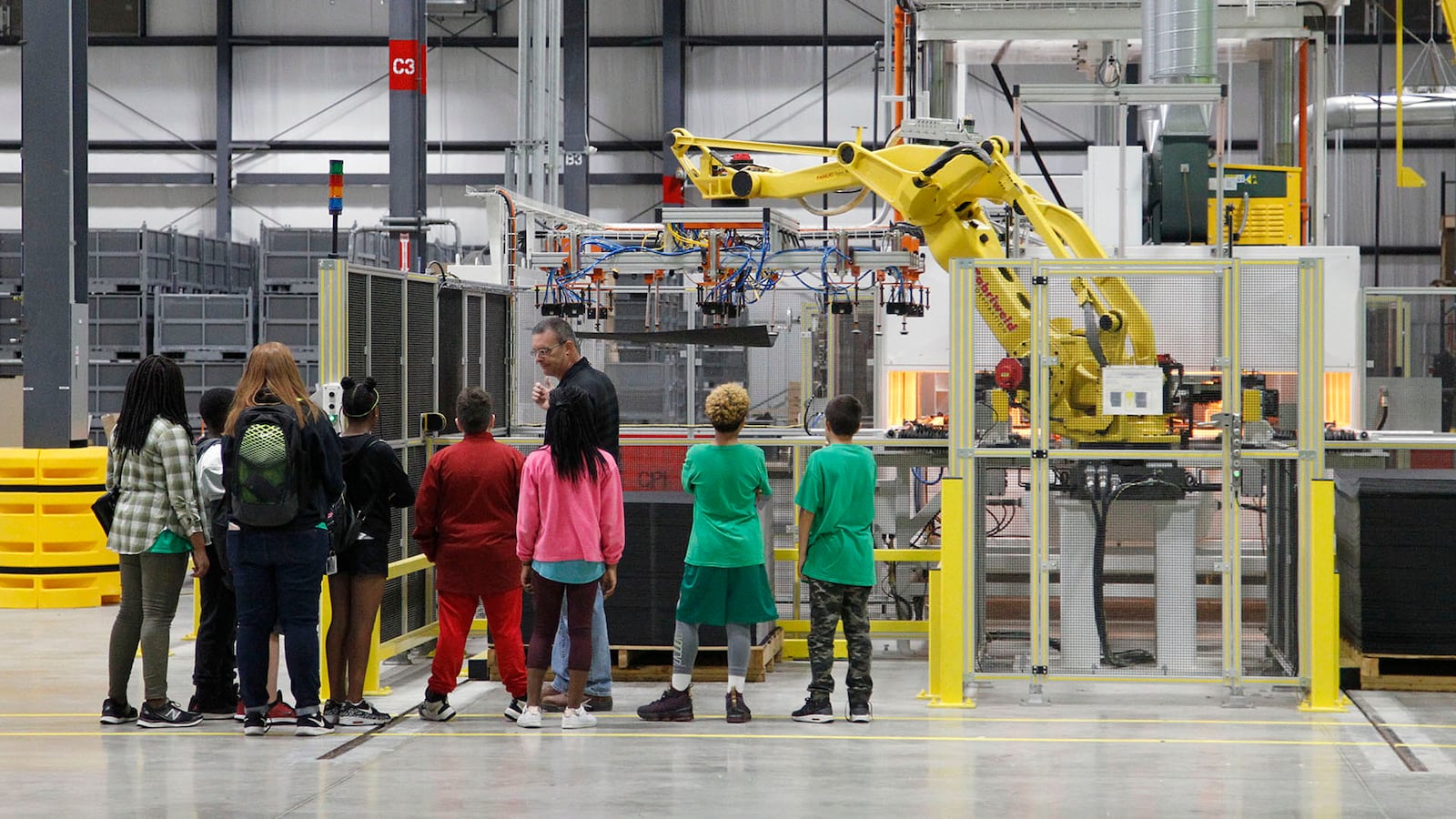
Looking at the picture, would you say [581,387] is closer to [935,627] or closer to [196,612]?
[935,627]

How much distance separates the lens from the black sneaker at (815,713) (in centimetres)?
788

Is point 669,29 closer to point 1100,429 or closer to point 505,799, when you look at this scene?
point 1100,429

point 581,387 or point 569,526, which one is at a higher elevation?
point 581,387

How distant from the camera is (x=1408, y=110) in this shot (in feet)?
72.2

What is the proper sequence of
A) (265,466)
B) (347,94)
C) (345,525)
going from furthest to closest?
1. (347,94)
2. (345,525)
3. (265,466)

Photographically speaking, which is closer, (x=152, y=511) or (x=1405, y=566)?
(x=152, y=511)

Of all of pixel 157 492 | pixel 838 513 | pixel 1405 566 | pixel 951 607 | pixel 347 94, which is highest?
pixel 347 94

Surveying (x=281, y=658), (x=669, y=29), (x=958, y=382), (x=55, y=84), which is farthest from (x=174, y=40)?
(x=958, y=382)

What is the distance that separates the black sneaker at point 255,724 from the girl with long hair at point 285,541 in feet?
0.96

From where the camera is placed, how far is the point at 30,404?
12922 mm

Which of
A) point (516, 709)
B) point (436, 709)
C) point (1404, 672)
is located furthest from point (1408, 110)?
point (436, 709)

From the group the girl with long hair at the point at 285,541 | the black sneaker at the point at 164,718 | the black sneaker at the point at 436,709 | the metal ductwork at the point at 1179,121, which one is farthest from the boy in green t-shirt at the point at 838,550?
the metal ductwork at the point at 1179,121

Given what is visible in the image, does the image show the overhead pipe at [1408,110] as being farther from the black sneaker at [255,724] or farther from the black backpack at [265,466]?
the black sneaker at [255,724]

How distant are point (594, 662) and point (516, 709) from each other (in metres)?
0.50
